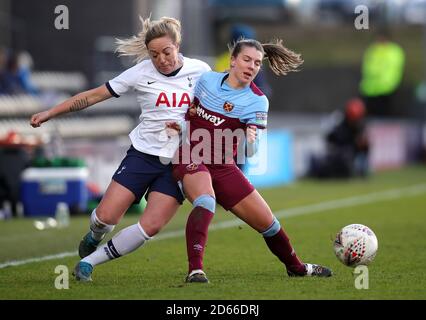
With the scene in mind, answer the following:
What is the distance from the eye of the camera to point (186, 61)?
847 centimetres

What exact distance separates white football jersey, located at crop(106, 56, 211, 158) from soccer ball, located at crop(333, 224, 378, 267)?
1508 millimetres

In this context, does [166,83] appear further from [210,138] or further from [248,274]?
[248,274]

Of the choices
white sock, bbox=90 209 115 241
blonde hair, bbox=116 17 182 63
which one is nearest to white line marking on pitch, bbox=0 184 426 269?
white sock, bbox=90 209 115 241

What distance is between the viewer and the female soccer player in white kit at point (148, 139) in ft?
26.7

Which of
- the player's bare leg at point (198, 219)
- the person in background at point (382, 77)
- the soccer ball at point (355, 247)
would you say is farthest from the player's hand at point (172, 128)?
the person in background at point (382, 77)

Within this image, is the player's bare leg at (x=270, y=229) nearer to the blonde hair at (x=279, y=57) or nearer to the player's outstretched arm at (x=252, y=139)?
the player's outstretched arm at (x=252, y=139)

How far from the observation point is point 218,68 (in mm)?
15852

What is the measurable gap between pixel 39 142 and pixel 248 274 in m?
6.75

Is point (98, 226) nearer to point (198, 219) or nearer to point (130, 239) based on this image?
point (130, 239)

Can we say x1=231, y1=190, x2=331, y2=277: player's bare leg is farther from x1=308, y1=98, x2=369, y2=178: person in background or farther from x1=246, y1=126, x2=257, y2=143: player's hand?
x1=308, y1=98, x2=369, y2=178: person in background

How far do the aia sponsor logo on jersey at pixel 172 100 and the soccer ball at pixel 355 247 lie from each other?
164 cm

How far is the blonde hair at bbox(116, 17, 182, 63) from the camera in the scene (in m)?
8.11

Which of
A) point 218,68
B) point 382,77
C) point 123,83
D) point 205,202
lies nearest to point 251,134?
point 205,202
